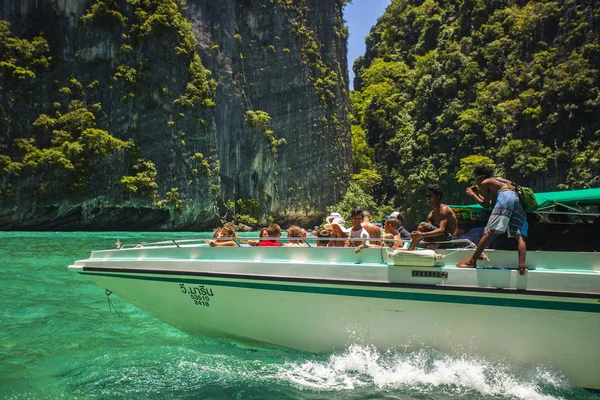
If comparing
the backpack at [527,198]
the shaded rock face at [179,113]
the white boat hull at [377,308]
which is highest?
the shaded rock face at [179,113]

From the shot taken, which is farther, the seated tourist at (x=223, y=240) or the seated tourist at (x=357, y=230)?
the seated tourist at (x=223, y=240)

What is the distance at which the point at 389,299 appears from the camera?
4.89m

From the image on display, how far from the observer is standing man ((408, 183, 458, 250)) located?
5062mm

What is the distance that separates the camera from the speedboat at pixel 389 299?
444 centimetres

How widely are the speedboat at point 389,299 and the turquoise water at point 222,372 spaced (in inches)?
6.1

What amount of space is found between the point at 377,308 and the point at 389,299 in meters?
0.16

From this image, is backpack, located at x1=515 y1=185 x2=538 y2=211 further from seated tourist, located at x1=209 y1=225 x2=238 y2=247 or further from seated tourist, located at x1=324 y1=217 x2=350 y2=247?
seated tourist, located at x1=209 y1=225 x2=238 y2=247

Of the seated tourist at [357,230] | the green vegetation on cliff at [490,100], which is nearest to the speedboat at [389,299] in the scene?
the seated tourist at [357,230]

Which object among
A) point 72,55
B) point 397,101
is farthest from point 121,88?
point 397,101

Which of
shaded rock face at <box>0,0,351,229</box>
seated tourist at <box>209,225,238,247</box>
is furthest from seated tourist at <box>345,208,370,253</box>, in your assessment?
shaded rock face at <box>0,0,351,229</box>

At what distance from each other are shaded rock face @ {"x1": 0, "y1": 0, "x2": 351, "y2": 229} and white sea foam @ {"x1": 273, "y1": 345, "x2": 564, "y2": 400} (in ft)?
123

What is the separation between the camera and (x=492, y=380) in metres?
4.67

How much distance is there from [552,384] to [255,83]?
1952 inches

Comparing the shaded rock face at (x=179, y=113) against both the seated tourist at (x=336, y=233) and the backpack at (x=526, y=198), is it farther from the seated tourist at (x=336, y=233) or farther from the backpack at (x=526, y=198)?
the backpack at (x=526, y=198)
